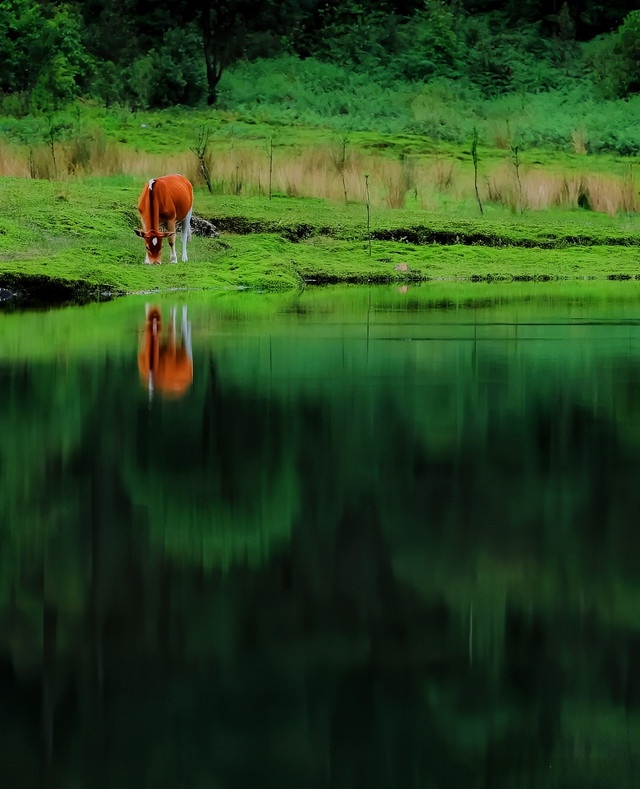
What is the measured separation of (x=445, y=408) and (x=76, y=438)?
2.19 m

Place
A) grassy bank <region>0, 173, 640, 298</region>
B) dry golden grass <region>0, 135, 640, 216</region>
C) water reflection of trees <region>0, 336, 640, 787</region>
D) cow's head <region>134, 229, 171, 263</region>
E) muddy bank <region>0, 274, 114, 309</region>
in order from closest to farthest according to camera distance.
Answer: water reflection of trees <region>0, 336, 640, 787</region>, muddy bank <region>0, 274, 114, 309</region>, grassy bank <region>0, 173, 640, 298</region>, cow's head <region>134, 229, 171, 263</region>, dry golden grass <region>0, 135, 640, 216</region>

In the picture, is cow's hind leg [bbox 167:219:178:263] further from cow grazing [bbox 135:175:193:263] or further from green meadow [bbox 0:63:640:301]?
green meadow [bbox 0:63:640:301]

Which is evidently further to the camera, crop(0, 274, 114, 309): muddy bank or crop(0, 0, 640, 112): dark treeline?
crop(0, 0, 640, 112): dark treeline

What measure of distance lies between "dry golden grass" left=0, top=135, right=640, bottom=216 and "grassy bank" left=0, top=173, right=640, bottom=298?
570mm

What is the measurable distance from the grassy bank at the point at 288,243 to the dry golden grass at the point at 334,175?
22.5 inches

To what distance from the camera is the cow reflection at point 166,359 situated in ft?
29.5

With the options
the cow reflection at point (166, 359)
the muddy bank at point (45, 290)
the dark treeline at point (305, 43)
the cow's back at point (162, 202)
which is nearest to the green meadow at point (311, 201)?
the muddy bank at point (45, 290)

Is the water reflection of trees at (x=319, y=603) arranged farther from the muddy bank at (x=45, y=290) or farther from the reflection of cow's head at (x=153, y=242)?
the reflection of cow's head at (x=153, y=242)

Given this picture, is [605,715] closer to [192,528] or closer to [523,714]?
[523,714]

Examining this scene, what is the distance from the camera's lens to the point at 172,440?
22.9ft

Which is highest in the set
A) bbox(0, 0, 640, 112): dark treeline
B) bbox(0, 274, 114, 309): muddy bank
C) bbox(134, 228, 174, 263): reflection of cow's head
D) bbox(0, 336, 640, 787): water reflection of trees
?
bbox(0, 0, 640, 112): dark treeline

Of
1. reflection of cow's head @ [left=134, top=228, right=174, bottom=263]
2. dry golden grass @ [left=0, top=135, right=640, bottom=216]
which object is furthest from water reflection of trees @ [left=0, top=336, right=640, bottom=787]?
dry golden grass @ [left=0, top=135, right=640, bottom=216]

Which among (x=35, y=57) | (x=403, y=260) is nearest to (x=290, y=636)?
(x=403, y=260)

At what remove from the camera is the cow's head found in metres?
19.1
